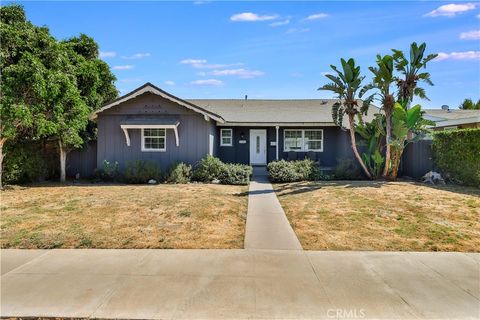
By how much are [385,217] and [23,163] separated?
14653mm

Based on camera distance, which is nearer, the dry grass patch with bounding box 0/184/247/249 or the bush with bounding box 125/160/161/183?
the dry grass patch with bounding box 0/184/247/249

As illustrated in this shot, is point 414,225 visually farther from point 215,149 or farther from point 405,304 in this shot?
point 215,149

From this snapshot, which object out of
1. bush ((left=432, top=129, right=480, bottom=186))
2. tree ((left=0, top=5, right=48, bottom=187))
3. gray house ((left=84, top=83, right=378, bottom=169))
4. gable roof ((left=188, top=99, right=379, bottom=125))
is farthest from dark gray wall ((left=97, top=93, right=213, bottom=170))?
bush ((left=432, top=129, right=480, bottom=186))

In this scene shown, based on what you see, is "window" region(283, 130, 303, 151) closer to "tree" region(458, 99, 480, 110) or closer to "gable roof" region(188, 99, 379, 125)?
"gable roof" region(188, 99, 379, 125)

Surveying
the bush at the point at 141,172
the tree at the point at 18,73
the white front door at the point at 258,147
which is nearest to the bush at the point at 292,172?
the white front door at the point at 258,147

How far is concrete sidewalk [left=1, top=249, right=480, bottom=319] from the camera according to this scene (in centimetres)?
385

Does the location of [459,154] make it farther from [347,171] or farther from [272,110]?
[272,110]

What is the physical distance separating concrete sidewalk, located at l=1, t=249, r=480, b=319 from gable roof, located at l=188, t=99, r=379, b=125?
44.5 feet

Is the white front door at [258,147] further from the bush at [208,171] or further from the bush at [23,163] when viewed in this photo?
the bush at [23,163]

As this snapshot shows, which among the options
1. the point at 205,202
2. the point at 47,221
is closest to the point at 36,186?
the point at 47,221

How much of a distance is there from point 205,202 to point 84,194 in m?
4.82

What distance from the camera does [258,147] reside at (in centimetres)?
2025

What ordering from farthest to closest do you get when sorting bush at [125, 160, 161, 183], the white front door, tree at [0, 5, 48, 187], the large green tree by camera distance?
the white front door, bush at [125, 160, 161, 183], the large green tree, tree at [0, 5, 48, 187]

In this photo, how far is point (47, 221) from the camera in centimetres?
794
